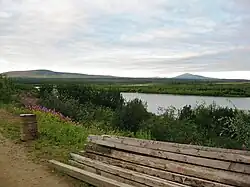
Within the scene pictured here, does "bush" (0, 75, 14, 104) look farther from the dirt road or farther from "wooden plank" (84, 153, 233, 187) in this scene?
"wooden plank" (84, 153, 233, 187)

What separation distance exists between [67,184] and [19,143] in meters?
3.35

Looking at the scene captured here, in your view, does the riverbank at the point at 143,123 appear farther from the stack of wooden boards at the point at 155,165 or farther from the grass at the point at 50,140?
the stack of wooden boards at the point at 155,165

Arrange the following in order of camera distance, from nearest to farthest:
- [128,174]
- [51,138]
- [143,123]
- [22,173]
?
[128,174] → [22,173] → [51,138] → [143,123]

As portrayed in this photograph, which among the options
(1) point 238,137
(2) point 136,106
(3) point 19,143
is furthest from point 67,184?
(2) point 136,106

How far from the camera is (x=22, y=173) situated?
749cm

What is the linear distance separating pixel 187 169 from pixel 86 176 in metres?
2.01

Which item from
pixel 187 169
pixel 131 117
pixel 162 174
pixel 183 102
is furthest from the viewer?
pixel 183 102

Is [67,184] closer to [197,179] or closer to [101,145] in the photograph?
[101,145]

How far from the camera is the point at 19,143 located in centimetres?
983

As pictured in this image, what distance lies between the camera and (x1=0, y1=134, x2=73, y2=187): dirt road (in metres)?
6.94

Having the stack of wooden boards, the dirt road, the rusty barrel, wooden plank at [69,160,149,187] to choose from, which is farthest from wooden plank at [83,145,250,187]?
the rusty barrel

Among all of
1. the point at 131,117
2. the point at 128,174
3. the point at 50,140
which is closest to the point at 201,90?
the point at 131,117

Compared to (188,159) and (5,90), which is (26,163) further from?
(5,90)

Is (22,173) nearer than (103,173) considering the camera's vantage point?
No
